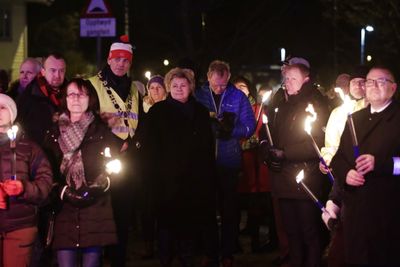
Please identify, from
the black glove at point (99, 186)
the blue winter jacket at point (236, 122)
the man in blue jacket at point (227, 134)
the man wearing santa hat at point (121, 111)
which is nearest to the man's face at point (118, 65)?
the man wearing santa hat at point (121, 111)

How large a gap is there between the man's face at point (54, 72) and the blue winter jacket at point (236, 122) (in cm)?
209

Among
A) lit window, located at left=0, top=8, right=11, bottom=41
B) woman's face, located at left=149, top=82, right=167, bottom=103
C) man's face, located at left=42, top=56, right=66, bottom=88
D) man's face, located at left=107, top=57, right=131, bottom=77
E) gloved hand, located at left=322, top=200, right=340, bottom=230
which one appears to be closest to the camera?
gloved hand, located at left=322, top=200, right=340, bottom=230

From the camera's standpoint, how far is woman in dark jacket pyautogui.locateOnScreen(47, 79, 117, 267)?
7613mm

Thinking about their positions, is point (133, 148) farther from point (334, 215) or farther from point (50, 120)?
point (334, 215)

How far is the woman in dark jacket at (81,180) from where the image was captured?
7.61 meters

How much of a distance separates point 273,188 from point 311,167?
48 cm

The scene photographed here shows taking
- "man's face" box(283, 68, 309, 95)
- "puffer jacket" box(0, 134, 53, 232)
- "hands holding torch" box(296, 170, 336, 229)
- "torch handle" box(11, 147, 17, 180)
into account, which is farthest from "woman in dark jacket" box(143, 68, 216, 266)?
"torch handle" box(11, 147, 17, 180)

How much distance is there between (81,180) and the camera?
7.70 m

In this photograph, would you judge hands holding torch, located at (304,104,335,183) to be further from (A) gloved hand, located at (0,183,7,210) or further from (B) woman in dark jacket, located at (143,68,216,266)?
(A) gloved hand, located at (0,183,7,210)

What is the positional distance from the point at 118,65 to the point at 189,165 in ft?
4.24

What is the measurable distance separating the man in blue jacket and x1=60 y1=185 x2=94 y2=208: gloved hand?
2970 mm

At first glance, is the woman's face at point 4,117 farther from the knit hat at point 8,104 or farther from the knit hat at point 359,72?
the knit hat at point 359,72

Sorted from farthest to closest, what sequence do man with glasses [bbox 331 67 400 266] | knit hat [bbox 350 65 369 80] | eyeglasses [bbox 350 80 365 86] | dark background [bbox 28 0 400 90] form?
dark background [bbox 28 0 400 90]
eyeglasses [bbox 350 80 365 86]
knit hat [bbox 350 65 369 80]
man with glasses [bbox 331 67 400 266]

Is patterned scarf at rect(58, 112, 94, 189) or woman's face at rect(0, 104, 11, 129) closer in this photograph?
woman's face at rect(0, 104, 11, 129)
